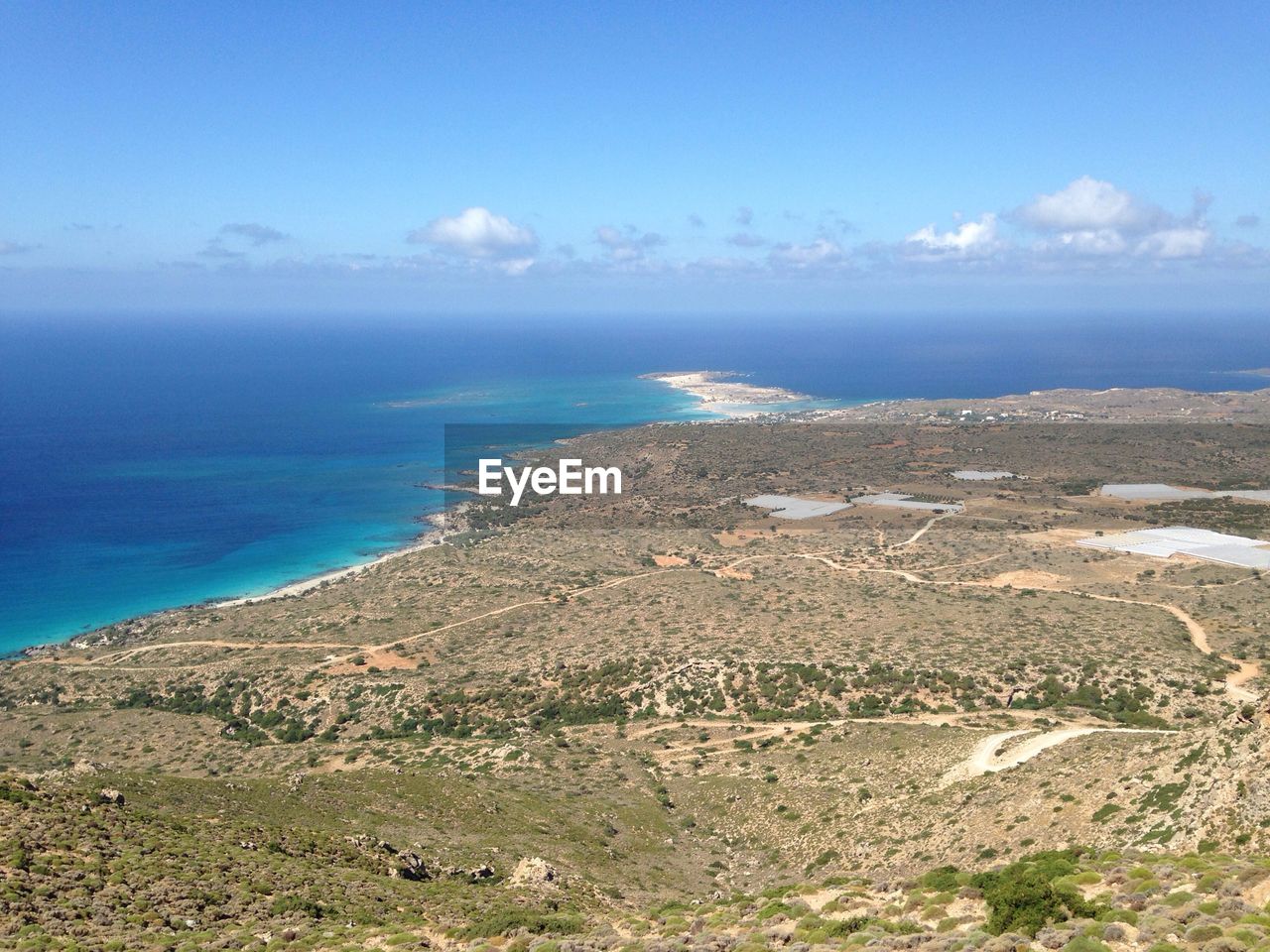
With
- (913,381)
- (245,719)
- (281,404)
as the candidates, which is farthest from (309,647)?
(913,381)

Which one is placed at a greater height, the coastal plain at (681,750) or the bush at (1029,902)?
the bush at (1029,902)

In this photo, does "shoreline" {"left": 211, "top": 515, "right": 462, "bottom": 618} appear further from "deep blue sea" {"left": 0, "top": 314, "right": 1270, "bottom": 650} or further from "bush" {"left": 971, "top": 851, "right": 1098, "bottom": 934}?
"bush" {"left": 971, "top": 851, "right": 1098, "bottom": 934}

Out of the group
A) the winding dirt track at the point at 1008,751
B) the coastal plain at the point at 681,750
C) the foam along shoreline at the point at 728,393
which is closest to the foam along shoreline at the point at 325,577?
the coastal plain at the point at 681,750

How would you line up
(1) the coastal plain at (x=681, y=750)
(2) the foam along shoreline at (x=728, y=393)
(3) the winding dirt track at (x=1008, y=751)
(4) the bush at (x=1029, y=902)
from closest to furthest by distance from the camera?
1. (4) the bush at (x=1029, y=902)
2. (1) the coastal plain at (x=681, y=750)
3. (3) the winding dirt track at (x=1008, y=751)
4. (2) the foam along shoreline at (x=728, y=393)

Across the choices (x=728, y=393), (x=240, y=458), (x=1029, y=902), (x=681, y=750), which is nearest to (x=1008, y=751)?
(x=681, y=750)

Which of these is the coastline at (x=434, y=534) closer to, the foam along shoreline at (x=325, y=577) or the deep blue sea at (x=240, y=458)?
the foam along shoreline at (x=325, y=577)

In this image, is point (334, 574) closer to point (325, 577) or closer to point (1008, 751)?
point (325, 577)
